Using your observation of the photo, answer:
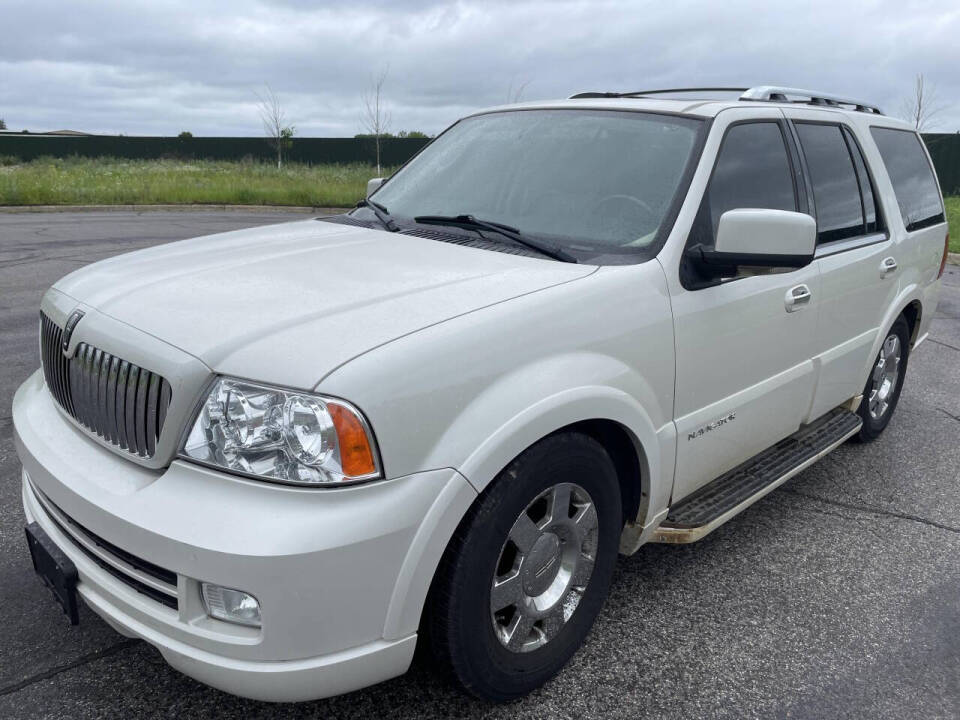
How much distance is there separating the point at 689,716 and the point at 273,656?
1340 mm

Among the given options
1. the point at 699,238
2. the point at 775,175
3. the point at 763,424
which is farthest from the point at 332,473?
the point at 775,175

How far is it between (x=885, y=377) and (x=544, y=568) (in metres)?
3.27

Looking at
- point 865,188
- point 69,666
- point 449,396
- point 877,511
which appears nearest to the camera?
point 449,396

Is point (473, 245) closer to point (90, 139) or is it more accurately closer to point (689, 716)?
point (689, 716)

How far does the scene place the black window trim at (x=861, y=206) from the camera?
12.0 feet

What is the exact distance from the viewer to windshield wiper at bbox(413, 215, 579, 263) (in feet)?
9.14

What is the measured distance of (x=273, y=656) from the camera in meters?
1.91

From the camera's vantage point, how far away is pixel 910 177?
15.6 ft

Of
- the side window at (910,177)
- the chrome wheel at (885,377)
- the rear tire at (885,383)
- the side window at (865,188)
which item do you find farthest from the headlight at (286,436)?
the side window at (910,177)

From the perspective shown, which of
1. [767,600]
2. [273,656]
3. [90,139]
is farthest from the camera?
[90,139]

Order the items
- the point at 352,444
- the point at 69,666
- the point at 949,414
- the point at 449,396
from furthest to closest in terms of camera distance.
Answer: the point at 949,414
the point at 69,666
the point at 449,396
the point at 352,444

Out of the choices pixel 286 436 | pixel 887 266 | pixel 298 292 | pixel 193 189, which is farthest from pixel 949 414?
pixel 193 189

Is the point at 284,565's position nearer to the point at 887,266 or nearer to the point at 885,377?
the point at 887,266

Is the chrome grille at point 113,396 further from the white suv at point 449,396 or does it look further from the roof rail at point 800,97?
the roof rail at point 800,97
